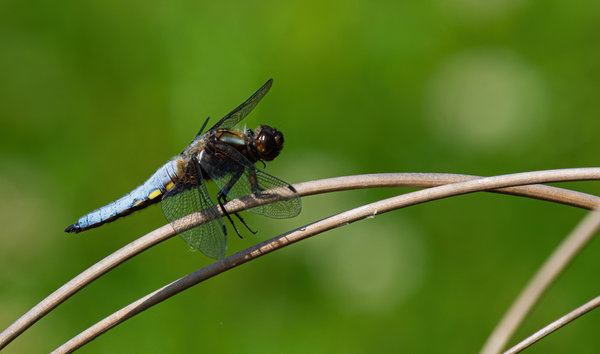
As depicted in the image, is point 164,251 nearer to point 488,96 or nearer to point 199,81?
point 199,81

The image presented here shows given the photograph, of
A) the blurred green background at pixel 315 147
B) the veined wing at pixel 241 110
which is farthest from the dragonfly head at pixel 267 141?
the blurred green background at pixel 315 147

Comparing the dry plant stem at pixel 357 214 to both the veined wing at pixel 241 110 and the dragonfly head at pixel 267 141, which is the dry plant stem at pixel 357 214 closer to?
the dragonfly head at pixel 267 141

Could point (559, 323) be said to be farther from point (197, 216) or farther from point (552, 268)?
point (197, 216)

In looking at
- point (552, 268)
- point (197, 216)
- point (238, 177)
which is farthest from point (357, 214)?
point (238, 177)

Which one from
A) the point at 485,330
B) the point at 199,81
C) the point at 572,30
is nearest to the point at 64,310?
the point at 199,81

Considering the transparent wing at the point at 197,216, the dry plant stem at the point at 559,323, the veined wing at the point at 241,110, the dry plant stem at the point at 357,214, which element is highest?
the veined wing at the point at 241,110

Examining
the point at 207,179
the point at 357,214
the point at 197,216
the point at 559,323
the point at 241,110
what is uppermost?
the point at 241,110

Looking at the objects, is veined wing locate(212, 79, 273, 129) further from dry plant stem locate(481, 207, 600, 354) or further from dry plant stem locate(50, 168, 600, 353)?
dry plant stem locate(481, 207, 600, 354)
